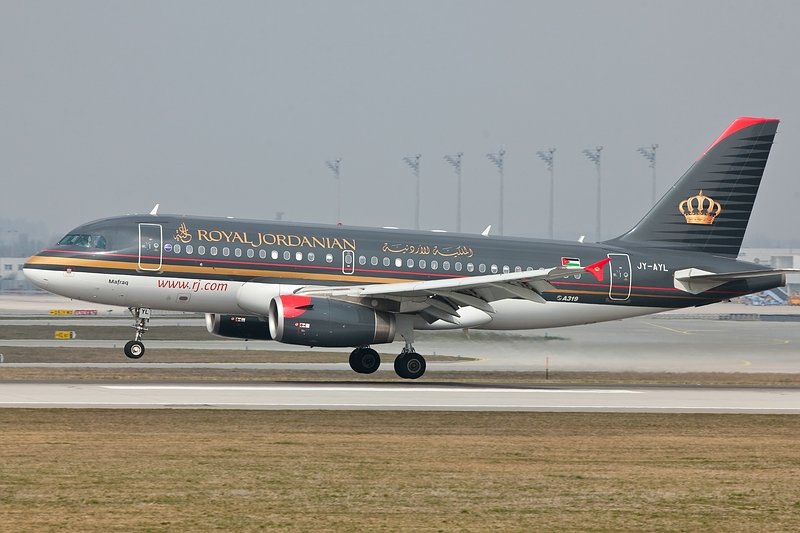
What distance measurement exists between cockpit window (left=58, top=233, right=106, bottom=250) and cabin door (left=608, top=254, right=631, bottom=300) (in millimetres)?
17005

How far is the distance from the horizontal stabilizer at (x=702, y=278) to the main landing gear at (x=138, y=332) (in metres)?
18.2

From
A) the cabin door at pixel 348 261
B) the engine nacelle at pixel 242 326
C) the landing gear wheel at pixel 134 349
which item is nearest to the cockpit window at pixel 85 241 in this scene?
the landing gear wheel at pixel 134 349

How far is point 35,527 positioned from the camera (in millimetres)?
13789

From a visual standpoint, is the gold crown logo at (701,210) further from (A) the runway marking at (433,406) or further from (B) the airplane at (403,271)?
(A) the runway marking at (433,406)

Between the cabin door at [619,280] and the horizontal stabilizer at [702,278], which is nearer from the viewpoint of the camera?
the horizontal stabilizer at [702,278]

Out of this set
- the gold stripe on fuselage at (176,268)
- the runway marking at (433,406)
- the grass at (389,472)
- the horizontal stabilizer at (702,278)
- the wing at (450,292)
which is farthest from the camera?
the horizontal stabilizer at (702,278)

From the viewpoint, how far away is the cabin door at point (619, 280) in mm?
42403

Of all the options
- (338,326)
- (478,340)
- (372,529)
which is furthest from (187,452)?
(478,340)

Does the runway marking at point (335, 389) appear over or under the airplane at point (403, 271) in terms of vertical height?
under

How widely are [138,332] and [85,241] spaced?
10.8ft

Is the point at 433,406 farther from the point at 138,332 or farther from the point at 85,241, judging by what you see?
the point at 85,241

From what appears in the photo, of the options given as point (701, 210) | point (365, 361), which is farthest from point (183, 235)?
point (701, 210)

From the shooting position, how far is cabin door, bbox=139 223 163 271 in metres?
38.2

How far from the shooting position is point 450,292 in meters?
37.3
